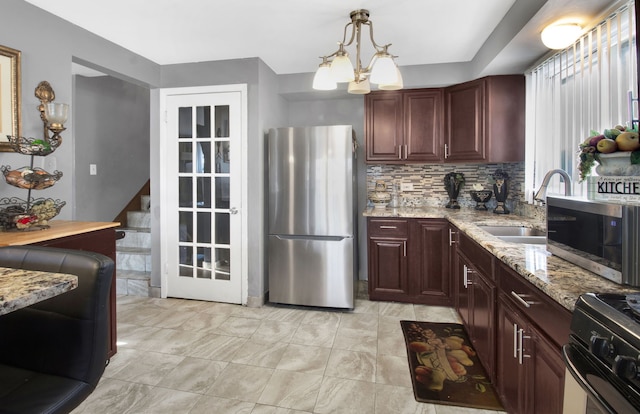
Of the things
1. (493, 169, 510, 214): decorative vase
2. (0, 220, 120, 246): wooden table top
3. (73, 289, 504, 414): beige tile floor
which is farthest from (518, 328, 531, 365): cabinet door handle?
(0, 220, 120, 246): wooden table top

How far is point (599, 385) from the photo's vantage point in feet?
2.65

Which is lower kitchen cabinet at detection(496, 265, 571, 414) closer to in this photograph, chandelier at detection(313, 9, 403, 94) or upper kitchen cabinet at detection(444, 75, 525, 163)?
chandelier at detection(313, 9, 403, 94)

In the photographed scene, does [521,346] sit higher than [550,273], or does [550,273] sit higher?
[550,273]

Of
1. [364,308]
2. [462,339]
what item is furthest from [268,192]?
[462,339]

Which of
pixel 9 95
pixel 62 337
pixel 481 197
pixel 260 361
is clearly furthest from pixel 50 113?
pixel 481 197

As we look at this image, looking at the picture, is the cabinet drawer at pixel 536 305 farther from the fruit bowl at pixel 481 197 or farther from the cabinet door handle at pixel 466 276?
the fruit bowl at pixel 481 197

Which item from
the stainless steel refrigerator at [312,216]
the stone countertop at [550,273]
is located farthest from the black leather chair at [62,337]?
the stainless steel refrigerator at [312,216]

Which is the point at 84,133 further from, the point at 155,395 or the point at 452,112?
the point at 452,112

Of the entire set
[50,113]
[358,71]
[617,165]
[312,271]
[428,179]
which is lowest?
[312,271]

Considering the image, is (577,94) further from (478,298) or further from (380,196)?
(380,196)

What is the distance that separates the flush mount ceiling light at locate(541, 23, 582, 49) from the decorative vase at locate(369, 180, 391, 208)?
6.67ft

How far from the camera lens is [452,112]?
346 cm

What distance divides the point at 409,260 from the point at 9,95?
3.17 meters

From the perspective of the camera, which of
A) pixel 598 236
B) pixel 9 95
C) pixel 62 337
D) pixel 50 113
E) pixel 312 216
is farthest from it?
pixel 312 216
